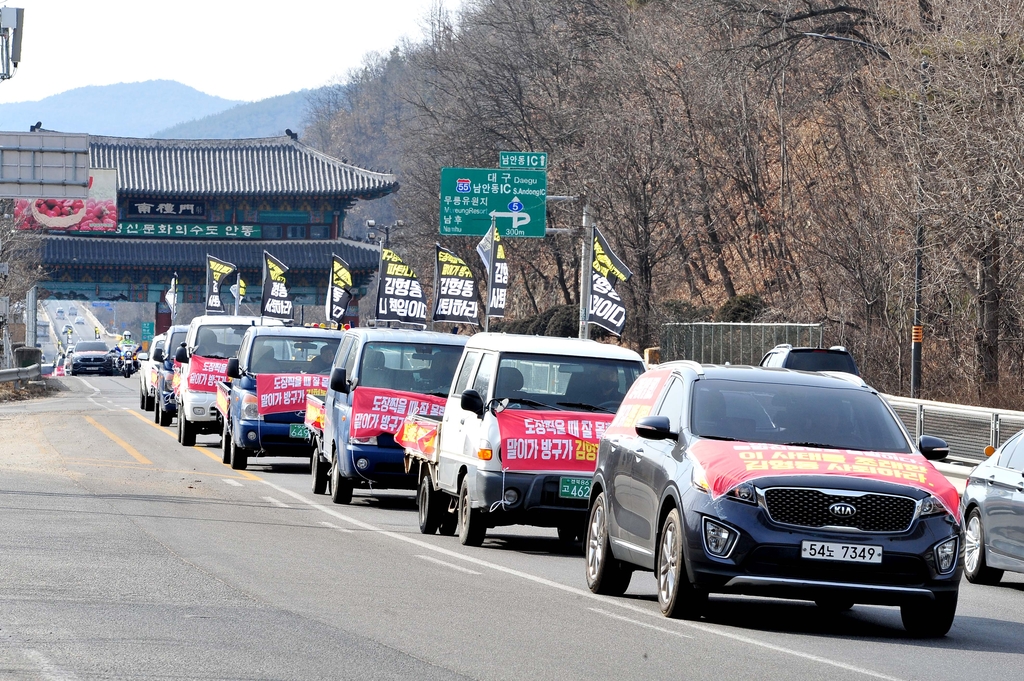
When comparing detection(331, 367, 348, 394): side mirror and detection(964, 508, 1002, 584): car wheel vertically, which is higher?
detection(331, 367, 348, 394): side mirror

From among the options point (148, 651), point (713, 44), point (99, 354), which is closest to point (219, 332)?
point (148, 651)

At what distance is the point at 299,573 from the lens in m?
11.3

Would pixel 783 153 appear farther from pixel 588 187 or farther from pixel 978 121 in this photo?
pixel 978 121

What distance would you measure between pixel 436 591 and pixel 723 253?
132ft

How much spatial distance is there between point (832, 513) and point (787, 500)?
0.28 m

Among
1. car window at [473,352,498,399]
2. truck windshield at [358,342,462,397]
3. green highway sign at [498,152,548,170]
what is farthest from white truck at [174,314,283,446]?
green highway sign at [498,152,548,170]

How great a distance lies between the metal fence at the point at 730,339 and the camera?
36312mm

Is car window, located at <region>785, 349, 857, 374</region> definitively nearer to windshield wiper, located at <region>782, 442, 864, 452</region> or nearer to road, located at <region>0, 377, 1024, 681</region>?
road, located at <region>0, 377, 1024, 681</region>

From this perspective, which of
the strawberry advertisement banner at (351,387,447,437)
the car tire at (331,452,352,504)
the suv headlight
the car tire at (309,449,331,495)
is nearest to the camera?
the strawberry advertisement banner at (351,387,447,437)

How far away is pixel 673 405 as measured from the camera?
10305mm

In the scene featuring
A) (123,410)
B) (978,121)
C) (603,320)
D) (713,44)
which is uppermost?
(713,44)

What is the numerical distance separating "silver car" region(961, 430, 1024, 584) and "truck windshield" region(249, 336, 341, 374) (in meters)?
11.0

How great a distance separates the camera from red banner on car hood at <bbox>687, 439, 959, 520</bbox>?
9047 millimetres

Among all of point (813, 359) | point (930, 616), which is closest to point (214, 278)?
point (813, 359)
